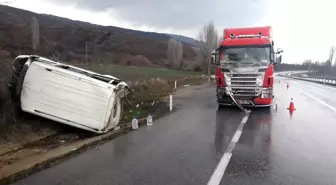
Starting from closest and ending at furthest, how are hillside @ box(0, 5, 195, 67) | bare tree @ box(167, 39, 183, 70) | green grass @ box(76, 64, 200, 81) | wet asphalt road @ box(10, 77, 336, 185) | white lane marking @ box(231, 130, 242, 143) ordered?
wet asphalt road @ box(10, 77, 336, 185) < white lane marking @ box(231, 130, 242, 143) < green grass @ box(76, 64, 200, 81) < bare tree @ box(167, 39, 183, 70) < hillside @ box(0, 5, 195, 67)

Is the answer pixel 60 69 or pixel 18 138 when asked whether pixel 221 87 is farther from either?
pixel 18 138

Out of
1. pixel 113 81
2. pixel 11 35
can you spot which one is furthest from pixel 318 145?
pixel 11 35

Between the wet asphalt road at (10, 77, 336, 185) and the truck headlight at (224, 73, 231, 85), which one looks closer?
the wet asphalt road at (10, 77, 336, 185)

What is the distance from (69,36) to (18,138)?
117 meters

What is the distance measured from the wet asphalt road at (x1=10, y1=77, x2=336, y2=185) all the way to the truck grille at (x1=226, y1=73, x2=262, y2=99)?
8.67ft

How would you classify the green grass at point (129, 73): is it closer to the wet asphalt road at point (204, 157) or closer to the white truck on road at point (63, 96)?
the white truck on road at point (63, 96)

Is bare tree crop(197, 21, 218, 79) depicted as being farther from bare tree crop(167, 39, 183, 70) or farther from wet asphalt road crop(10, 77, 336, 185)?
wet asphalt road crop(10, 77, 336, 185)

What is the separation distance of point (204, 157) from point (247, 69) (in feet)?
22.6

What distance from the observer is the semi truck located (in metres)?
11.7

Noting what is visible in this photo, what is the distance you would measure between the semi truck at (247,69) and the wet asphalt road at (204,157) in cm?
262

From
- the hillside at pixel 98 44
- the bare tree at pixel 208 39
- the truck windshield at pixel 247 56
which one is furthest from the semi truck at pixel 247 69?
the hillside at pixel 98 44

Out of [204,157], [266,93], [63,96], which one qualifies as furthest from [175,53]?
[204,157]

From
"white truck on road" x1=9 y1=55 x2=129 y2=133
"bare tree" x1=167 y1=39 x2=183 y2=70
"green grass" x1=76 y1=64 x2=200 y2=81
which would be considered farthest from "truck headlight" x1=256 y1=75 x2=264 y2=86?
"bare tree" x1=167 y1=39 x2=183 y2=70

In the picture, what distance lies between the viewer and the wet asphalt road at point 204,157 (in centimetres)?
472
